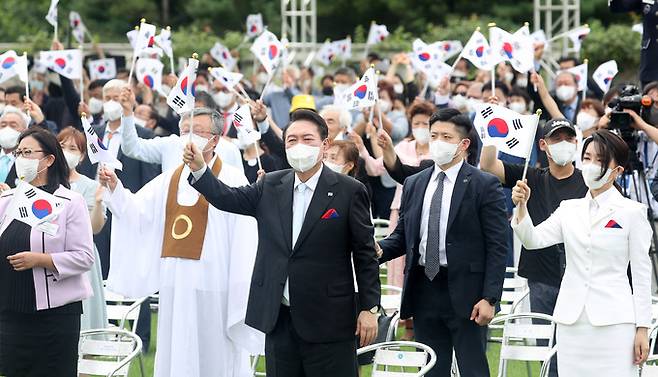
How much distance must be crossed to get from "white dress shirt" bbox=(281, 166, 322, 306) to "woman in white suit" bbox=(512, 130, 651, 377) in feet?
3.68

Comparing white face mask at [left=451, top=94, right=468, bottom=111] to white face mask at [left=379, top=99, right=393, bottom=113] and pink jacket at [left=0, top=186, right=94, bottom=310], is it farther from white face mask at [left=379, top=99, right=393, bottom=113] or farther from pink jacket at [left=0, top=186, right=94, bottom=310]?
pink jacket at [left=0, top=186, right=94, bottom=310]

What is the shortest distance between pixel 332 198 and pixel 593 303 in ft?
4.93

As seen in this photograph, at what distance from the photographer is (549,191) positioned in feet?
30.4

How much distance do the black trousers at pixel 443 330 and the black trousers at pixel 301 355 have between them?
0.85m

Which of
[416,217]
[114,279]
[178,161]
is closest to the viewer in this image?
[416,217]

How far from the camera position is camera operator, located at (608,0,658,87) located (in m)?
13.1

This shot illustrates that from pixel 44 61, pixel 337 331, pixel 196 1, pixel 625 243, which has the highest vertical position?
pixel 196 1

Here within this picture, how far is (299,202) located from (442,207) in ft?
3.49

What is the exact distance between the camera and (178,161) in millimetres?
9961

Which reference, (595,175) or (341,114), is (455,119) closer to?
(595,175)

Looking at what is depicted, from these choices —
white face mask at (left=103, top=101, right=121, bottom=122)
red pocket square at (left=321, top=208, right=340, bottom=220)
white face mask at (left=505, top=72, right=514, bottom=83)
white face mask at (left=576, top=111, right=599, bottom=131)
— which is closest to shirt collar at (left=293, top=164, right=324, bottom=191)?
red pocket square at (left=321, top=208, right=340, bottom=220)

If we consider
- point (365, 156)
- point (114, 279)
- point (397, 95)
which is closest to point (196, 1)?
point (397, 95)

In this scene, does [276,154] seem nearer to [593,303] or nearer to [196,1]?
[593,303]

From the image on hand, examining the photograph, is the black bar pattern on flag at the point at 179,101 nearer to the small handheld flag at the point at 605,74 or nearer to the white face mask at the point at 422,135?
the white face mask at the point at 422,135
